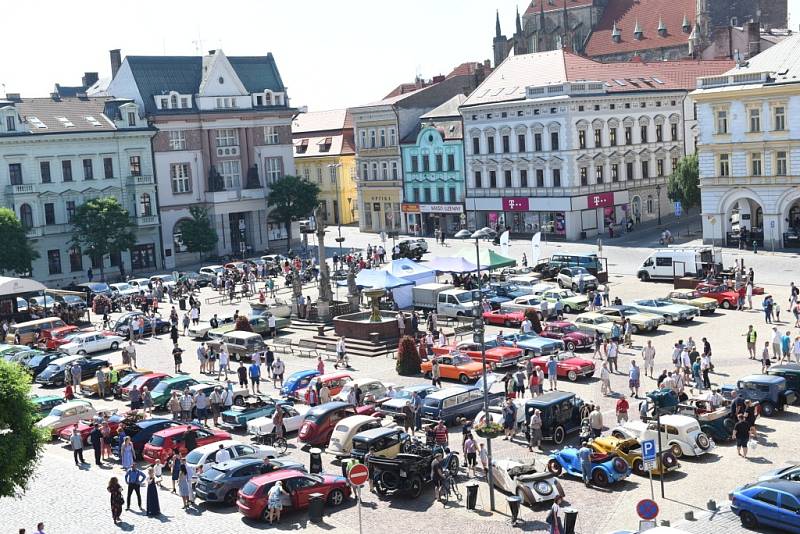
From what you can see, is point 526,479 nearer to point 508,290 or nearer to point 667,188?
point 508,290

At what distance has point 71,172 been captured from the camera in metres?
79.1

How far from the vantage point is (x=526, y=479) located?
1076 inches

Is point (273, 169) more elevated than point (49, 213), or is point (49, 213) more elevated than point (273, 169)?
point (273, 169)

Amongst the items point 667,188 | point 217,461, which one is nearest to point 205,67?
point 667,188

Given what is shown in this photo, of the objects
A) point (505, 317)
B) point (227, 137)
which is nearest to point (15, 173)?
point (227, 137)

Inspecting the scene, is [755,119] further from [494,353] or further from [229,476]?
[229,476]

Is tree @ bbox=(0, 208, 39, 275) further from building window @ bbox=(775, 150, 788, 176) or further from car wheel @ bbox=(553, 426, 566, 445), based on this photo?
building window @ bbox=(775, 150, 788, 176)

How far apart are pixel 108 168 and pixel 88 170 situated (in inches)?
67.5

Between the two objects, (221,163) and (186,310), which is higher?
(221,163)

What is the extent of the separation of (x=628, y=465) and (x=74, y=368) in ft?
83.6

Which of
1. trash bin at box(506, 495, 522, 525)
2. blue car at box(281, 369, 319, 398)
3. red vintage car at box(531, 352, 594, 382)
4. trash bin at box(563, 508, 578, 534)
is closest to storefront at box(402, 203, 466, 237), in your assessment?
red vintage car at box(531, 352, 594, 382)

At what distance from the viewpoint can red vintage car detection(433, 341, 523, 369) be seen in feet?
140

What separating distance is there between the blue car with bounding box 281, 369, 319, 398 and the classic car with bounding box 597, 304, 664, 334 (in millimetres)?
14604

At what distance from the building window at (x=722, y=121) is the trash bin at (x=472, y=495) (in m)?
49.3
